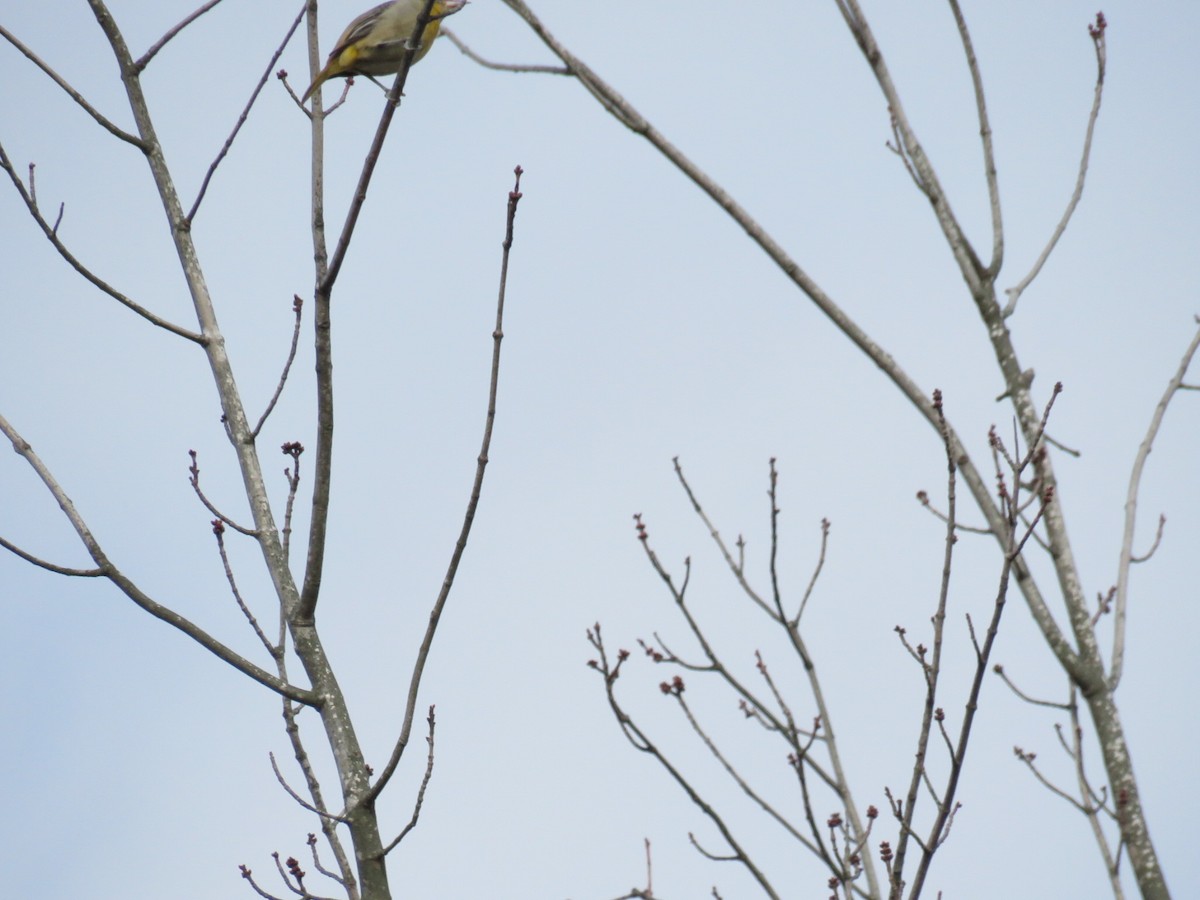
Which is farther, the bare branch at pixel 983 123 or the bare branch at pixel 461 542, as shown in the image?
the bare branch at pixel 983 123

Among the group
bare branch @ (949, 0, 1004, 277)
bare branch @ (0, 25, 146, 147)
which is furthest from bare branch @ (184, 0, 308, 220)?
bare branch @ (949, 0, 1004, 277)

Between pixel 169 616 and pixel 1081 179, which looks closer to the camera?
pixel 169 616

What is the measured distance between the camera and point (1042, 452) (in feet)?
9.73

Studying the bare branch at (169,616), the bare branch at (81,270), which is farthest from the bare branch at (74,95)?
the bare branch at (169,616)

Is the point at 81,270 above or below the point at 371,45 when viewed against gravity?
below

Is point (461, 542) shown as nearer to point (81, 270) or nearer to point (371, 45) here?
point (81, 270)

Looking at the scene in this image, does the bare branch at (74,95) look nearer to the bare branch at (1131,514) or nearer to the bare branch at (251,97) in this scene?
the bare branch at (251,97)

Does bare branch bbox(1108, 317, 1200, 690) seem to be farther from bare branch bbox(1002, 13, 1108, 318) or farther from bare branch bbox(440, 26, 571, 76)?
bare branch bbox(440, 26, 571, 76)

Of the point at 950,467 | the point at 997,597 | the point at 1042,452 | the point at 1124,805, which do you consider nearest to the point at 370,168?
the point at 950,467

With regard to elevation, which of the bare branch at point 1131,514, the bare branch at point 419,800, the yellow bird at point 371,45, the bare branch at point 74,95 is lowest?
the bare branch at point 419,800

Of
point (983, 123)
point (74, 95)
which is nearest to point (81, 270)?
point (74, 95)

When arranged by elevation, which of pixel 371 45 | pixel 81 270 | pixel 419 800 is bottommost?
pixel 419 800

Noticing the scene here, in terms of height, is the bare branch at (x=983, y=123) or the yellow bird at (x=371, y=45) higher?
the yellow bird at (x=371, y=45)

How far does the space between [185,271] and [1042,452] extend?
7.41ft
